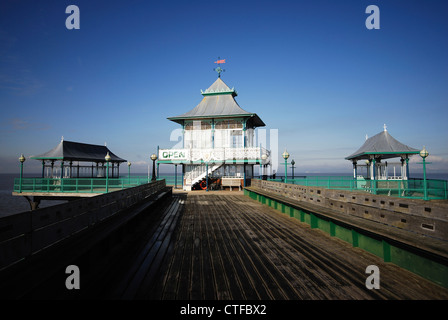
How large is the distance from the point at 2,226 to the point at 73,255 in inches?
36.0

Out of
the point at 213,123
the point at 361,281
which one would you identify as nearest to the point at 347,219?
the point at 361,281

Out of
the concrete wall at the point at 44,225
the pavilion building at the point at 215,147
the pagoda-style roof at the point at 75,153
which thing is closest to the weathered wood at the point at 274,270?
the concrete wall at the point at 44,225

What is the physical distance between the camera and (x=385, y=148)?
21.7 metres

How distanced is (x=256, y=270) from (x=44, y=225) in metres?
3.45

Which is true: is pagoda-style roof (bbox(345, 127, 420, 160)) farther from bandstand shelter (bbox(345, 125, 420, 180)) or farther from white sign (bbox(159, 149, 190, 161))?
white sign (bbox(159, 149, 190, 161))

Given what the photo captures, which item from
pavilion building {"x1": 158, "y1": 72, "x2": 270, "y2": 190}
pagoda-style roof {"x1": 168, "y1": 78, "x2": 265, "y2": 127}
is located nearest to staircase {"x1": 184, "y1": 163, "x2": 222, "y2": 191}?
pavilion building {"x1": 158, "y1": 72, "x2": 270, "y2": 190}

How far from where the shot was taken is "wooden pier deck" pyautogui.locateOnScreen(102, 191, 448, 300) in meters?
3.42

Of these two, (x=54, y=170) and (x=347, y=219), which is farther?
(x=54, y=170)

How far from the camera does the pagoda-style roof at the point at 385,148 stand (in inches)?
833

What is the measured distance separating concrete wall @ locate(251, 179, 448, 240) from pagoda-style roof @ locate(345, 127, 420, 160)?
54.3ft

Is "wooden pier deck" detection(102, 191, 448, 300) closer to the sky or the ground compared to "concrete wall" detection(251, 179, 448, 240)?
closer to the ground

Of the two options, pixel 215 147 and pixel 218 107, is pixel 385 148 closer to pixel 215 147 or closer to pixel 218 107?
pixel 215 147
